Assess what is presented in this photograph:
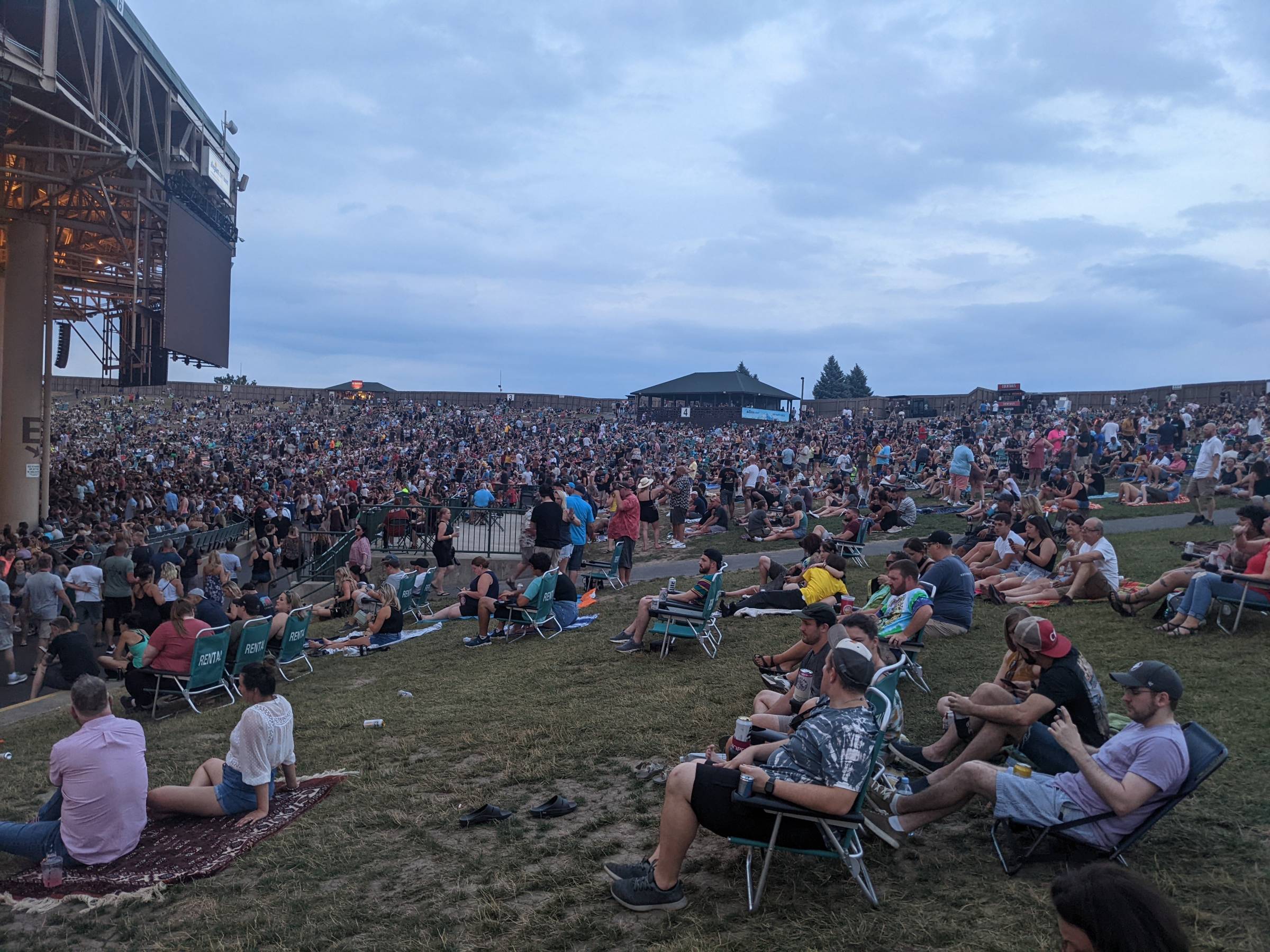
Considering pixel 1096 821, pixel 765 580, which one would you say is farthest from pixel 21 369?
pixel 1096 821

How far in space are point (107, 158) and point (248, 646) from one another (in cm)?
1271

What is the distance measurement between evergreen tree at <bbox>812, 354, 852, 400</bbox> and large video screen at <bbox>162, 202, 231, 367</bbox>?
7896 centimetres

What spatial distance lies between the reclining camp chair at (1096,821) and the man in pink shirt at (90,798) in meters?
4.57

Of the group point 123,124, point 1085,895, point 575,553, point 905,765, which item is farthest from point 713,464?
point 1085,895

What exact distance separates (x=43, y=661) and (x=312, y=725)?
4285 millimetres

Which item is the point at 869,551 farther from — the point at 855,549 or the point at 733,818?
the point at 733,818

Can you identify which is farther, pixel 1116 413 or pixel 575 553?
pixel 1116 413

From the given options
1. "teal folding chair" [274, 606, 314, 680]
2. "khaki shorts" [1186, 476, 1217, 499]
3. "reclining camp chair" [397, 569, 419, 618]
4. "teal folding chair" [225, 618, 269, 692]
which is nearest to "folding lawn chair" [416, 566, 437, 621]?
"reclining camp chair" [397, 569, 419, 618]

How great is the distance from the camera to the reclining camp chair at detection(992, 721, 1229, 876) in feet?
11.7

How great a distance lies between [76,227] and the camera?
19672mm

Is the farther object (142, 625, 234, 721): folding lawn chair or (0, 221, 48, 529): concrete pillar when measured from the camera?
(0, 221, 48, 529): concrete pillar

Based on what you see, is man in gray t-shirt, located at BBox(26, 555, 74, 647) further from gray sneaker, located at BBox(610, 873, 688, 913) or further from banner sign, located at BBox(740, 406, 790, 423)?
banner sign, located at BBox(740, 406, 790, 423)

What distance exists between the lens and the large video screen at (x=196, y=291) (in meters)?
18.8

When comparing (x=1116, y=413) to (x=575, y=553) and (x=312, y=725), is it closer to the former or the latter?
(x=575, y=553)
